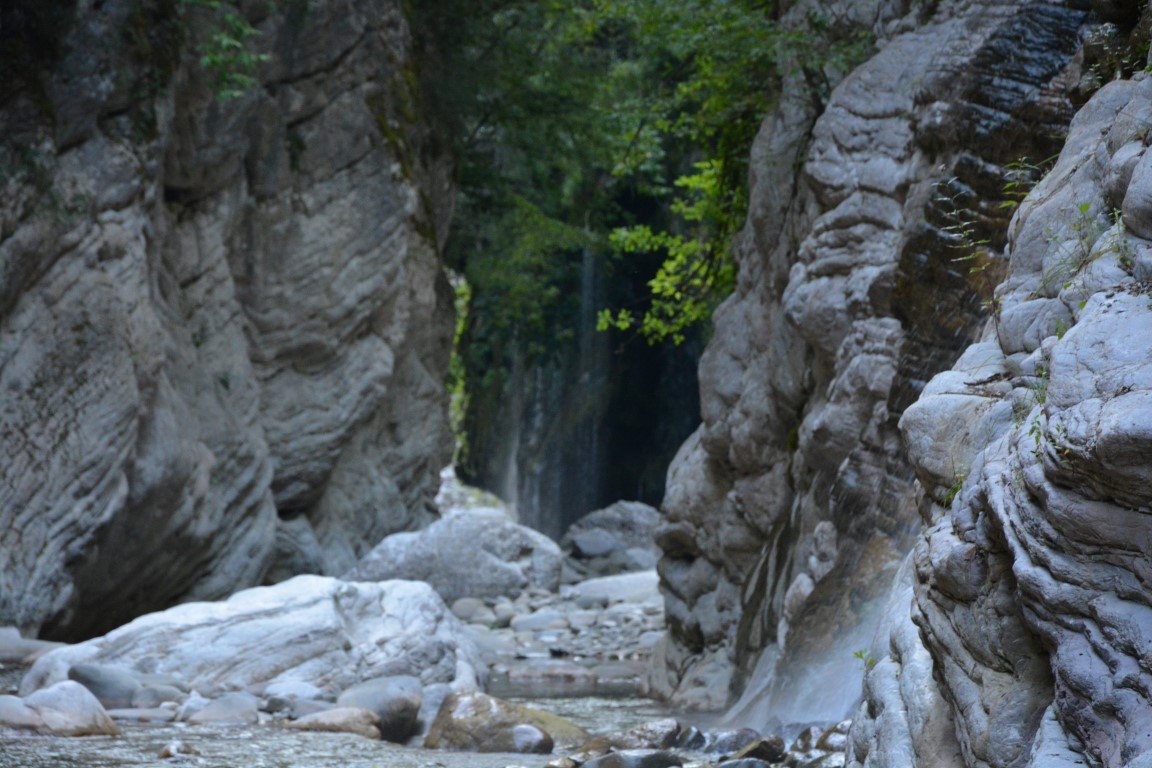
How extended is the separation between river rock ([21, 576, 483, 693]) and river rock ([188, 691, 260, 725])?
47 cm

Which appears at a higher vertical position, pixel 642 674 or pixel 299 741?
pixel 299 741

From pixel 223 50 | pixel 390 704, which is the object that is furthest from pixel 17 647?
pixel 223 50

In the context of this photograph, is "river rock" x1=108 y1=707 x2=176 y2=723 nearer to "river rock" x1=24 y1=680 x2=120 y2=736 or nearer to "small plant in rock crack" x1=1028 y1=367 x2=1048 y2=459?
"river rock" x1=24 y1=680 x2=120 y2=736

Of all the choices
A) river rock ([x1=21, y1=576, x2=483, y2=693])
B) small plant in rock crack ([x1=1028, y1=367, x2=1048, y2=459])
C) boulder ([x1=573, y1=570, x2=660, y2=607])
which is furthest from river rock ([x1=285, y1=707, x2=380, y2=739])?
boulder ([x1=573, y1=570, x2=660, y2=607])

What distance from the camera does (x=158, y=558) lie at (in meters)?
12.8

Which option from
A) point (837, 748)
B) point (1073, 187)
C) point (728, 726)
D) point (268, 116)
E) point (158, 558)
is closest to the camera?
point (1073, 187)

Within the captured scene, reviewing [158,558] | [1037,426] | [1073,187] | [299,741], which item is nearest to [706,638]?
[299,741]

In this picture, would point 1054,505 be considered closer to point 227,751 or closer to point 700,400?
point 227,751

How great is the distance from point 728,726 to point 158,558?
7152mm

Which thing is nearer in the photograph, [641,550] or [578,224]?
[641,550]

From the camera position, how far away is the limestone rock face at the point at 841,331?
751 cm

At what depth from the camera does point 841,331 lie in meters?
8.77

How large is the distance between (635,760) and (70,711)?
140 inches

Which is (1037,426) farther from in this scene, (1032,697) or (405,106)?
(405,106)
